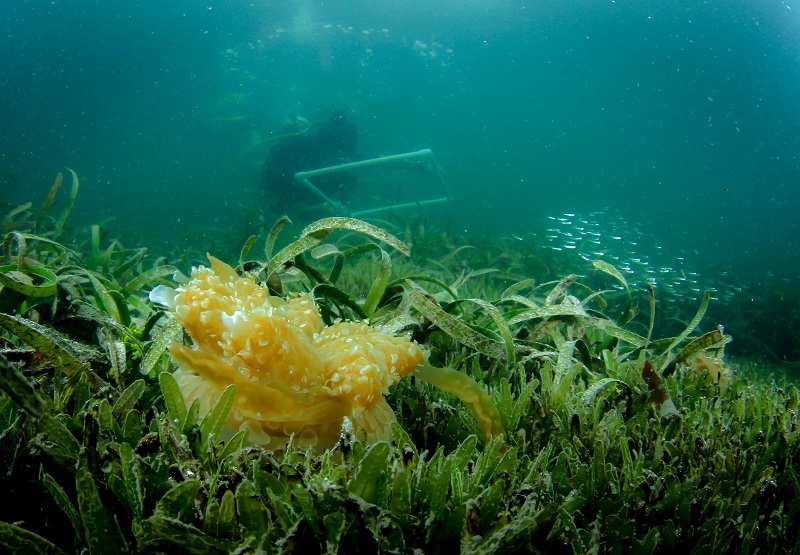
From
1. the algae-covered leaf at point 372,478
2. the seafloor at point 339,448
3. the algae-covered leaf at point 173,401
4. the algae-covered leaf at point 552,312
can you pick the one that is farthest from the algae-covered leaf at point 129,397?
the algae-covered leaf at point 552,312

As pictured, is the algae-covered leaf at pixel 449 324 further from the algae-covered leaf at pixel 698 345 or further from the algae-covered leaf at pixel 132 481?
the algae-covered leaf at pixel 132 481

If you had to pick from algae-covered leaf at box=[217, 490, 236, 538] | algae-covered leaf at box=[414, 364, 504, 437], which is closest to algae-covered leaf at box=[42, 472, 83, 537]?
algae-covered leaf at box=[217, 490, 236, 538]

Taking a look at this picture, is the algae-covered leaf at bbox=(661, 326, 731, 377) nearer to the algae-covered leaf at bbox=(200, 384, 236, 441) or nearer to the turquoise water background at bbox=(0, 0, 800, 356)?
the algae-covered leaf at bbox=(200, 384, 236, 441)

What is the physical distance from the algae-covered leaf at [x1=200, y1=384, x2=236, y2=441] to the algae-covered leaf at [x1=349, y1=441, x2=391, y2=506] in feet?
1.53

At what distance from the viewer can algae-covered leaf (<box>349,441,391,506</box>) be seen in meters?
0.94

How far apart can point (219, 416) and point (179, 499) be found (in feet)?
1.06

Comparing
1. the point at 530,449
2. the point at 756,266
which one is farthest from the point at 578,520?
the point at 756,266

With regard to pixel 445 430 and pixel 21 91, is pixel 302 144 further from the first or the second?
pixel 21 91

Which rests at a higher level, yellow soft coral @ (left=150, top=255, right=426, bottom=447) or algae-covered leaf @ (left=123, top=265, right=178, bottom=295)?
yellow soft coral @ (left=150, top=255, right=426, bottom=447)

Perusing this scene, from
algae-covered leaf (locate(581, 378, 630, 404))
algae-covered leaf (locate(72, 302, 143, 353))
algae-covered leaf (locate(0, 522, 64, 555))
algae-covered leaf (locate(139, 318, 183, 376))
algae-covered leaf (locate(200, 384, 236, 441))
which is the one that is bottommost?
algae-covered leaf (locate(72, 302, 143, 353))

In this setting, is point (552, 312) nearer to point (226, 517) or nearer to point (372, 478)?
point (372, 478)

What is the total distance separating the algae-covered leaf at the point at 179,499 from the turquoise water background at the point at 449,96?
167 ft

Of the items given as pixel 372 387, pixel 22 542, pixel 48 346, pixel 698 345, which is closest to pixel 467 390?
pixel 372 387

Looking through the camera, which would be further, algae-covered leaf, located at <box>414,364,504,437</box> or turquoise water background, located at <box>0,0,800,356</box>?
turquoise water background, located at <box>0,0,800,356</box>
